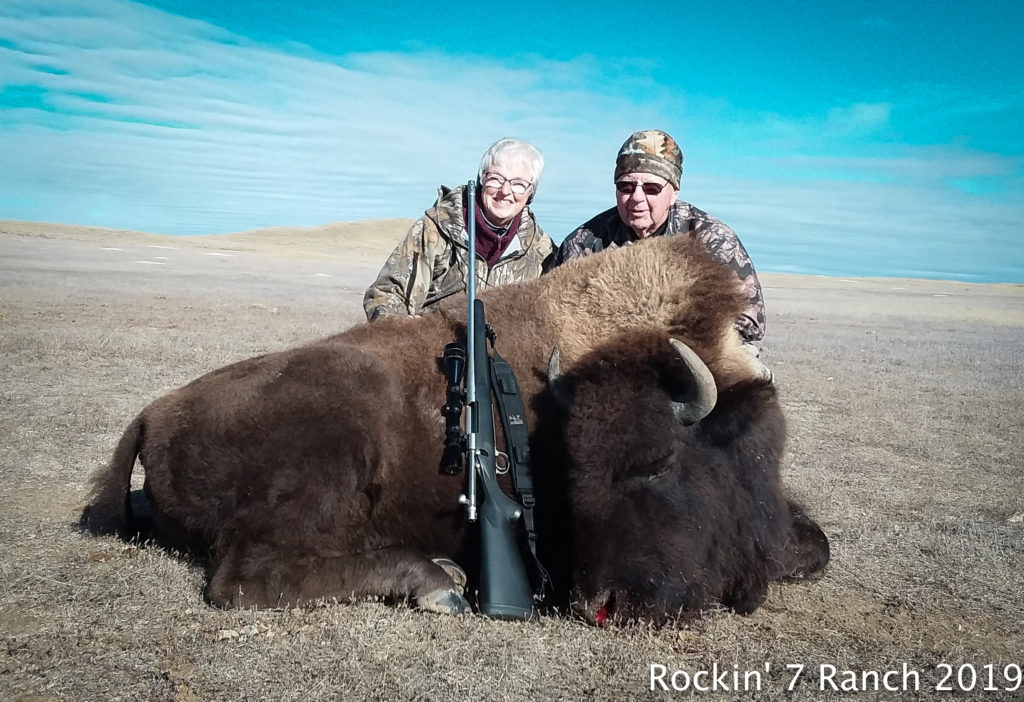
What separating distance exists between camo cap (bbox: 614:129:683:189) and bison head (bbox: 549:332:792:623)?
1923 millimetres

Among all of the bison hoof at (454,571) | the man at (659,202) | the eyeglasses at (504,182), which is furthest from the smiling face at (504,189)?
the bison hoof at (454,571)

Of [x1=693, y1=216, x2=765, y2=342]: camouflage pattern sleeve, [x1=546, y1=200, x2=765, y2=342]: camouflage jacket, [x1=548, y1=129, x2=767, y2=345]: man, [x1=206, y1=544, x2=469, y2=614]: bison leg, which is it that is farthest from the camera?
[x1=548, y1=129, x2=767, y2=345]: man

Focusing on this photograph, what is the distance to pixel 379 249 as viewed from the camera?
82.5 meters

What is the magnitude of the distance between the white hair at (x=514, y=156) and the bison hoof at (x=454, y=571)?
3.04 m

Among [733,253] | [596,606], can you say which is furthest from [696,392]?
[733,253]

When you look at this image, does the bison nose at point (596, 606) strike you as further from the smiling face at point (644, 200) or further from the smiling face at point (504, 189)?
the smiling face at point (504, 189)

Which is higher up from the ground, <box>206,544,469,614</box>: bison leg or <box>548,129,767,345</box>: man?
<box>548,129,767,345</box>: man

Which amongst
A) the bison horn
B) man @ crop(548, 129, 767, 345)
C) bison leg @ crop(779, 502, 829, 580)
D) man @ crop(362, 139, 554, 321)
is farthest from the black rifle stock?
man @ crop(362, 139, 554, 321)

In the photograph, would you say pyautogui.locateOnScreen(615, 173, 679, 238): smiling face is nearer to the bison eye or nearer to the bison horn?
the bison horn

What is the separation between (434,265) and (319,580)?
297 centimetres

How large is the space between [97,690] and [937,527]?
16.1 feet

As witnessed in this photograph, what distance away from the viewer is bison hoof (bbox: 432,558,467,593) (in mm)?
3756

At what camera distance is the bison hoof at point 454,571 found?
12.3 ft

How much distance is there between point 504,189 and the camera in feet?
18.5
